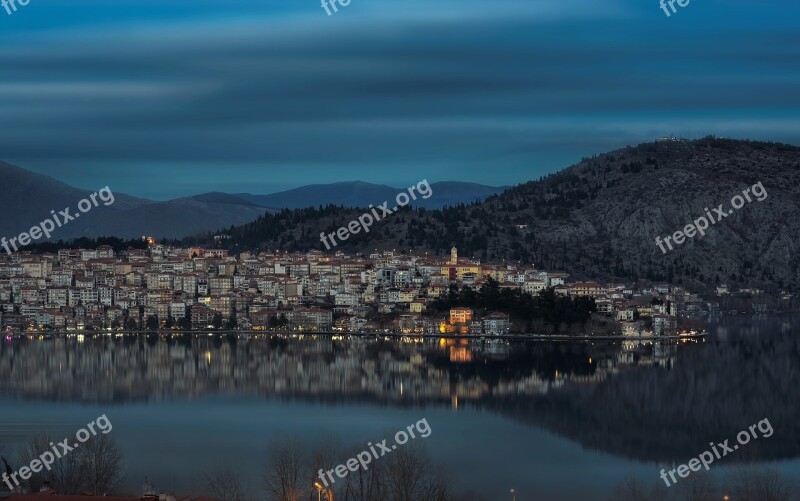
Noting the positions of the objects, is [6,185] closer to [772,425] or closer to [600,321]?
[600,321]

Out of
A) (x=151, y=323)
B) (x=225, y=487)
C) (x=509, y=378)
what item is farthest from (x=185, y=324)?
(x=225, y=487)

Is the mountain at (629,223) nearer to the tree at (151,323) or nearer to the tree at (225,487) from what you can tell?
the tree at (151,323)

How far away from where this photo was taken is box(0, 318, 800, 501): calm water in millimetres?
19094

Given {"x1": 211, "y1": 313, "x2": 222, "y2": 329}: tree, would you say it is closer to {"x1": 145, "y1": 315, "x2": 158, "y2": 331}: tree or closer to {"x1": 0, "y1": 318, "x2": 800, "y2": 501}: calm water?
{"x1": 145, "y1": 315, "x2": 158, "y2": 331}: tree

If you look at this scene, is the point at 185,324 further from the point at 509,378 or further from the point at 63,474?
the point at 63,474

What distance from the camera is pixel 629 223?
74.0 meters

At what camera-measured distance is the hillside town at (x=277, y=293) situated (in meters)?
48.8

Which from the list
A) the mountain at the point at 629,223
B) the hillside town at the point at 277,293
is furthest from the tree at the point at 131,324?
the mountain at the point at 629,223

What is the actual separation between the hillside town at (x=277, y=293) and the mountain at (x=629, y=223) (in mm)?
4770

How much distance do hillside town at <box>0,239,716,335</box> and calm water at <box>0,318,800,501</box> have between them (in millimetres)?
6611

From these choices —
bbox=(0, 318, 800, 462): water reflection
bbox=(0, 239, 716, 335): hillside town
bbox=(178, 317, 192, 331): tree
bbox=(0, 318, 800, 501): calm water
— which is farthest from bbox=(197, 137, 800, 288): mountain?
bbox=(0, 318, 800, 501): calm water

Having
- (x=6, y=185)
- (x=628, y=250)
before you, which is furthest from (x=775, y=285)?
(x=6, y=185)

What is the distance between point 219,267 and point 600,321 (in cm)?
2178

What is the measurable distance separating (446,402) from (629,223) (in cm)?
4862
